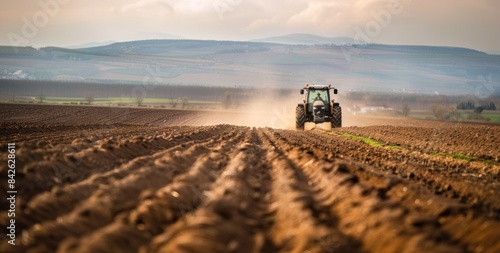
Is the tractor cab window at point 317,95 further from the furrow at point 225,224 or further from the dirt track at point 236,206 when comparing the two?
the furrow at point 225,224

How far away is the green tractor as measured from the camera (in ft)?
119

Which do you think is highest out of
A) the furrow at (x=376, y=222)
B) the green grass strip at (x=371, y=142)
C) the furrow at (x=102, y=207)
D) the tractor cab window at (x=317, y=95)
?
the tractor cab window at (x=317, y=95)

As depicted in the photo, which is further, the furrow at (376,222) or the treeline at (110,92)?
the treeline at (110,92)

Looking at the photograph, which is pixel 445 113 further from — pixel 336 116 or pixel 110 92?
pixel 110 92

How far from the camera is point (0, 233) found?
280 inches

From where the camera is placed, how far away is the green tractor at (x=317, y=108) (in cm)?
3622

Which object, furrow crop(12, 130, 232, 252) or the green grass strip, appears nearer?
furrow crop(12, 130, 232, 252)

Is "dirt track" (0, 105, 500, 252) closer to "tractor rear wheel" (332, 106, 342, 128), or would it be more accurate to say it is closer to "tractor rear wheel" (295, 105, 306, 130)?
"tractor rear wheel" (295, 105, 306, 130)

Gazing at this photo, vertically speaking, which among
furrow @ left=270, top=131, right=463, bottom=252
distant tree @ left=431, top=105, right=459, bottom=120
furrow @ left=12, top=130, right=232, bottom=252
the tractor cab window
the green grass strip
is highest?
the tractor cab window

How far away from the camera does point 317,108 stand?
35906 mm

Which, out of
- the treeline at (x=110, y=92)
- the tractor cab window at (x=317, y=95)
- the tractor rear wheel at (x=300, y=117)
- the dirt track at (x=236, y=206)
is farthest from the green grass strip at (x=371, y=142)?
the treeline at (x=110, y=92)

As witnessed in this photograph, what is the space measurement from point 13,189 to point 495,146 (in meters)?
19.8

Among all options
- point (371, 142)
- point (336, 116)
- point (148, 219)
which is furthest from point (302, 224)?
point (336, 116)

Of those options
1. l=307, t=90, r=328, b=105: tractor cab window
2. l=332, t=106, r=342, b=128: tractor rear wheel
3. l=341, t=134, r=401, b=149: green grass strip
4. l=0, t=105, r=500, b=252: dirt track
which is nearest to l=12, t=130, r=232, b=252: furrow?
l=0, t=105, r=500, b=252: dirt track
